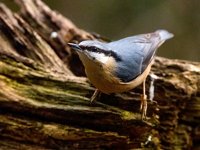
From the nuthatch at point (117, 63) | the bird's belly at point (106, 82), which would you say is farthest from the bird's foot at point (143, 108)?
the bird's belly at point (106, 82)

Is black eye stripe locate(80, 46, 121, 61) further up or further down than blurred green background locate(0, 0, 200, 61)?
further down

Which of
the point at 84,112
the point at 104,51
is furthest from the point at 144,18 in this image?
the point at 104,51

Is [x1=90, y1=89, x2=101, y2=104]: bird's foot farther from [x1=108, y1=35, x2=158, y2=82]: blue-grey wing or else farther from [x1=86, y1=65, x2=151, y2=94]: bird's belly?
[x1=108, y1=35, x2=158, y2=82]: blue-grey wing

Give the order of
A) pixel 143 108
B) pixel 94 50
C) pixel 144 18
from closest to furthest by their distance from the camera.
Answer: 1. pixel 94 50
2. pixel 143 108
3. pixel 144 18

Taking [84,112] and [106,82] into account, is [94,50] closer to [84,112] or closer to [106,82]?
[106,82]

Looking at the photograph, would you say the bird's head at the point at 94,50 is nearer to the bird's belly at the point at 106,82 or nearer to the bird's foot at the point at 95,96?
the bird's belly at the point at 106,82

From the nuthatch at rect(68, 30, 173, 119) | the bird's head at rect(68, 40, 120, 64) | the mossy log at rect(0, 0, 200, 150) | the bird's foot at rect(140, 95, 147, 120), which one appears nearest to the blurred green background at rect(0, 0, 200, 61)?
the mossy log at rect(0, 0, 200, 150)
